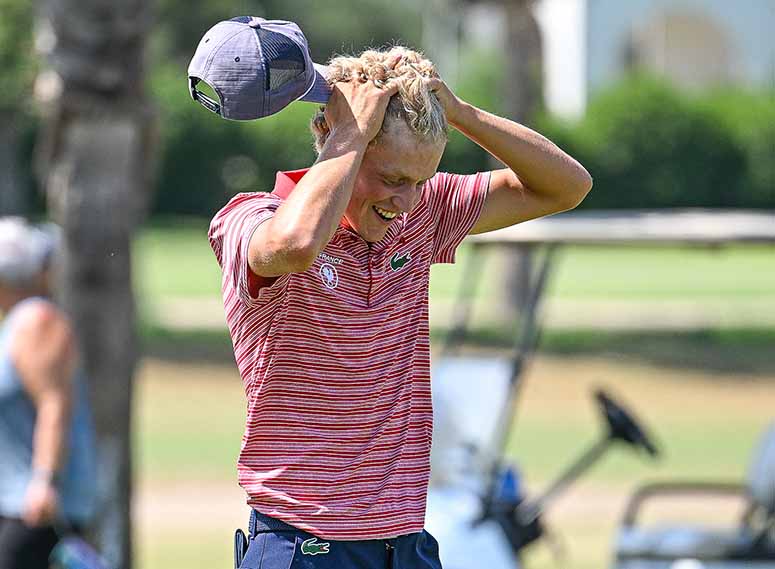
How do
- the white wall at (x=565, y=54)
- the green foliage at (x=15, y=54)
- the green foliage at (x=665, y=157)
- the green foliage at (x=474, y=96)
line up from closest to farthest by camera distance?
the green foliage at (x=15, y=54) < the green foliage at (x=474, y=96) < the green foliage at (x=665, y=157) < the white wall at (x=565, y=54)

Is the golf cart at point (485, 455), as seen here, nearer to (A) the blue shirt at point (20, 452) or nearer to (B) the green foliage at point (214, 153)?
(A) the blue shirt at point (20, 452)

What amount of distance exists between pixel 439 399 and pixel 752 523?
1.26 meters

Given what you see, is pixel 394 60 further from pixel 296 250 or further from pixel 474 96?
pixel 474 96

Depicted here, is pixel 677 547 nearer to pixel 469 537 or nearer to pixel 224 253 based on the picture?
pixel 469 537

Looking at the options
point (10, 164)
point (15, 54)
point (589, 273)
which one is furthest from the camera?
point (10, 164)

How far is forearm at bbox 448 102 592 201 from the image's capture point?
10.1ft

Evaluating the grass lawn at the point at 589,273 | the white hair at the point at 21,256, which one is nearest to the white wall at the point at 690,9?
the grass lawn at the point at 589,273

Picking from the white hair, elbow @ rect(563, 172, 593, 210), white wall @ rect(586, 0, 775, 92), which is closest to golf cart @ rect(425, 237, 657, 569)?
the white hair

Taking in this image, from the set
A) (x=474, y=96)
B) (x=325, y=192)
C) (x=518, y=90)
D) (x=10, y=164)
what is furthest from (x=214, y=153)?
(x=325, y=192)

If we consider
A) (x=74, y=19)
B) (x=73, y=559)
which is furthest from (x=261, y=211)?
(x=74, y=19)

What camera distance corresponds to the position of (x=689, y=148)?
116ft

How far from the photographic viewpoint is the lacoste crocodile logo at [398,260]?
9.77 feet

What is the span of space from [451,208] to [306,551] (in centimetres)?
76

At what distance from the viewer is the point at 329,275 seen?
113 inches
